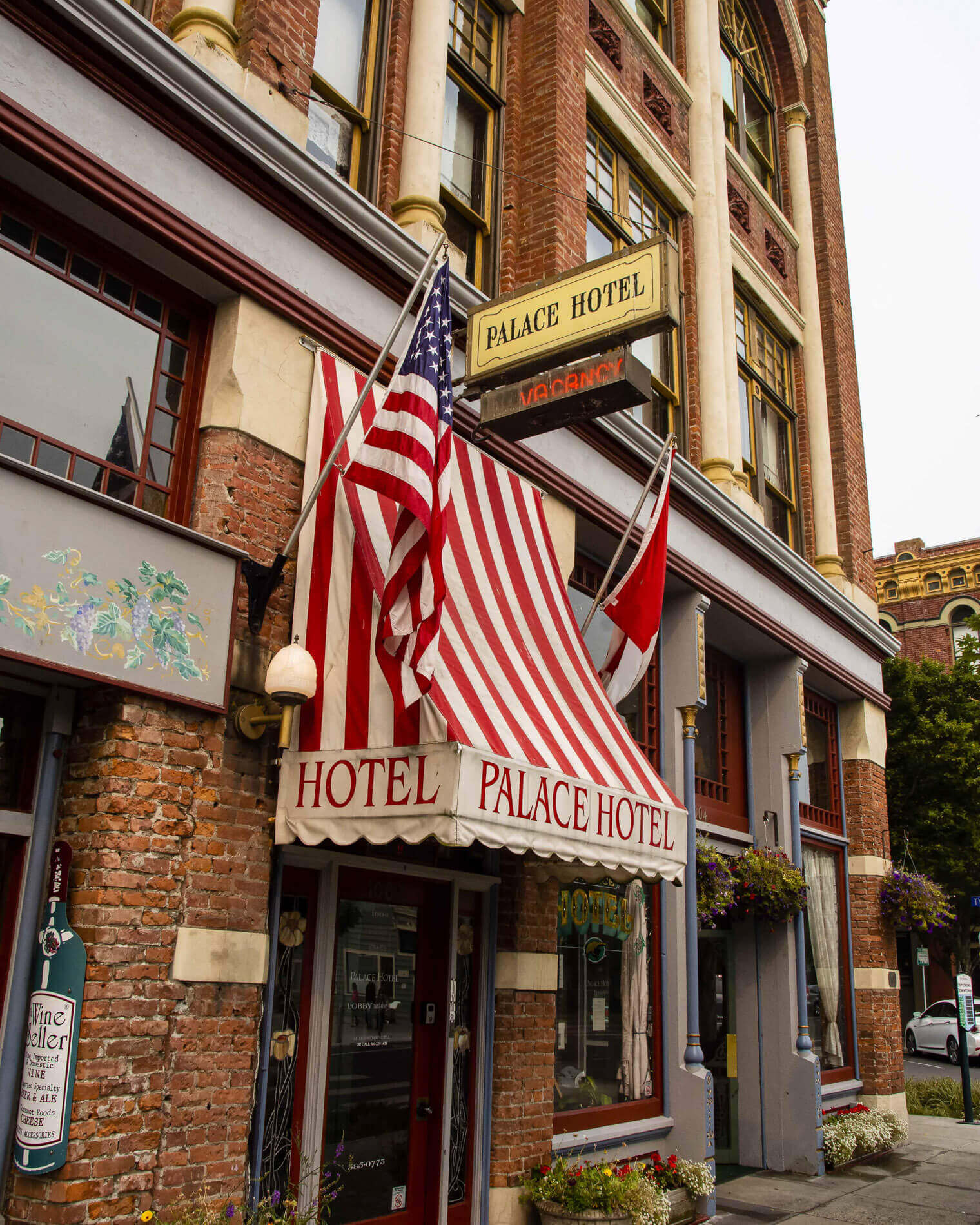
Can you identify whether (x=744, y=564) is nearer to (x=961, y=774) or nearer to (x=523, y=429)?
(x=523, y=429)

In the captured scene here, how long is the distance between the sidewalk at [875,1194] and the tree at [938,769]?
1319 cm

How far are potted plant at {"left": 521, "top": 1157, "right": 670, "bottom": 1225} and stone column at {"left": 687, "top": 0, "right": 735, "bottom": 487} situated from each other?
7.72 metres

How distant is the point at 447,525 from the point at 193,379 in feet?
6.58

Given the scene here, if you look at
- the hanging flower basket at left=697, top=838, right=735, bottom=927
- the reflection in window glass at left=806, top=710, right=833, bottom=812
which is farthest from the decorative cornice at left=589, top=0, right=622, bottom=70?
the hanging flower basket at left=697, top=838, right=735, bottom=927

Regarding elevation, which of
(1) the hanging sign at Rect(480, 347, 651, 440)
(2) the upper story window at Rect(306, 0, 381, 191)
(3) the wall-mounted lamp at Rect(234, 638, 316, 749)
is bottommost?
(3) the wall-mounted lamp at Rect(234, 638, 316, 749)

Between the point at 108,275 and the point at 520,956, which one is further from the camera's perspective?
the point at 520,956

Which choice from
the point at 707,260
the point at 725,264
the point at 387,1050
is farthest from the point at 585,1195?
the point at 725,264

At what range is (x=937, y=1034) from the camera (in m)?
27.8

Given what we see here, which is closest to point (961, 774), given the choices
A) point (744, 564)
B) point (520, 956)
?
point (744, 564)

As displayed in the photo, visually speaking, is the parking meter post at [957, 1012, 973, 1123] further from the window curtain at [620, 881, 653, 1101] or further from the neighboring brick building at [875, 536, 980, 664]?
the neighboring brick building at [875, 536, 980, 664]

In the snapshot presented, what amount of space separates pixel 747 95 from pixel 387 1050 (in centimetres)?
1581

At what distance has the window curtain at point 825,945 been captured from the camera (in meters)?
13.9

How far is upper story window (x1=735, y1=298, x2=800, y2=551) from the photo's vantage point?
595 inches

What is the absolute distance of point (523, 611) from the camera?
26.5 ft
